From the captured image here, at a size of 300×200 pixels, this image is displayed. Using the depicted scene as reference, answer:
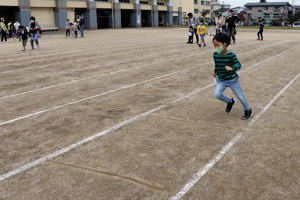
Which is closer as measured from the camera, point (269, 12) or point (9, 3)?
point (9, 3)

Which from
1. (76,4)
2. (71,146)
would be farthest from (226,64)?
(76,4)

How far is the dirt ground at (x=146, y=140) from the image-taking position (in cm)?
375

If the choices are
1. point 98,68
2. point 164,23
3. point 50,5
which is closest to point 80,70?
point 98,68

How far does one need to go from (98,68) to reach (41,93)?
161 inches

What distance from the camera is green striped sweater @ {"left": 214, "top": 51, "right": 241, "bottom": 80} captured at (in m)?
5.70

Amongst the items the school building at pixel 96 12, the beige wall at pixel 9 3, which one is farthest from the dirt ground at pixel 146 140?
the school building at pixel 96 12

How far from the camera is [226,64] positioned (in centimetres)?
579

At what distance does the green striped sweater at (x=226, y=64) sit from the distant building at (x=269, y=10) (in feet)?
361

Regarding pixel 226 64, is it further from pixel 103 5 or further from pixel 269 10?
pixel 269 10

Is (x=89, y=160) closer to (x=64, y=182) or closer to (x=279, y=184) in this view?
(x=64, y=182)

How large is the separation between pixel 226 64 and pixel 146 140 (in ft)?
6.73

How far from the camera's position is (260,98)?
7754 millimetres

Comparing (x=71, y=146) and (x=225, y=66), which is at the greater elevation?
(x=225, y=66)

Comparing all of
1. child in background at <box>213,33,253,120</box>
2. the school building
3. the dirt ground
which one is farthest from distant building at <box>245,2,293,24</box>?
child in background at <box>213,33,253,120</box>
